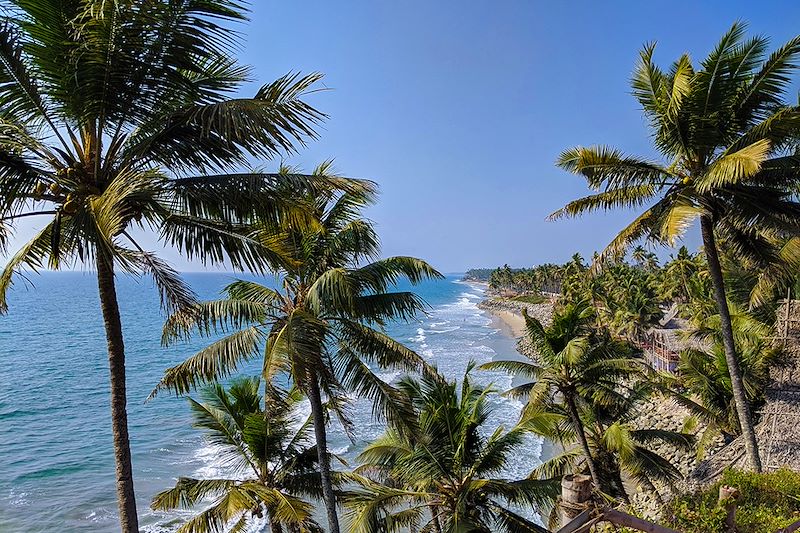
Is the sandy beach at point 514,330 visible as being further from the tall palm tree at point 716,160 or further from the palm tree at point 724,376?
the tall palm tree at point 716,160

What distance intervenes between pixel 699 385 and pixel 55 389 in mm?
40673

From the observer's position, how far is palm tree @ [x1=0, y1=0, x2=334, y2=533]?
4.37 meters

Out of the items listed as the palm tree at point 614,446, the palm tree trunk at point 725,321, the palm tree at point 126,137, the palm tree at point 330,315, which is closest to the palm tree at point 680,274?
the palm tree at point 614,446

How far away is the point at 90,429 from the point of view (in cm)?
2845

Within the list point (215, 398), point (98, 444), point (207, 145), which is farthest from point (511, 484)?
point (98, 444)

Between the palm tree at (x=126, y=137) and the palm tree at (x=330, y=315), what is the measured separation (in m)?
2.56

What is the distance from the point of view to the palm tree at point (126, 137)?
4.37 m

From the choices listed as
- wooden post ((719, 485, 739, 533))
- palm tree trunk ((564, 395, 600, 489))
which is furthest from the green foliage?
palm tree trunk ((564, 395, 600, 489))

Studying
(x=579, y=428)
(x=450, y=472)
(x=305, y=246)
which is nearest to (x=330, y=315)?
(x=305, y=246)

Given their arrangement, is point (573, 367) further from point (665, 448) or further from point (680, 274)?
point (680, 274)

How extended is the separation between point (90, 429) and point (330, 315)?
2697 cm

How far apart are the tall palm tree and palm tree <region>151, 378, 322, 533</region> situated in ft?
24.7

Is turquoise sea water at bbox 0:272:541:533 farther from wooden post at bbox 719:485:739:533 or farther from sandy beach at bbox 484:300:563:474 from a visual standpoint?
wooden post at bbox 719:485:739:533

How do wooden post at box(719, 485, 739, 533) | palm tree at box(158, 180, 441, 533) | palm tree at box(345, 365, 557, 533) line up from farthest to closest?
palm tree at box(345, 365, 557, 533), palm tree at box(158, 180, 441, 533), wooden post at box(719, 485, 739, 533)
